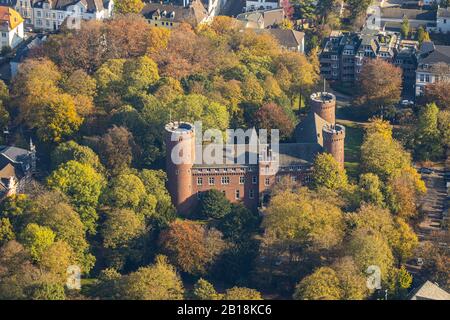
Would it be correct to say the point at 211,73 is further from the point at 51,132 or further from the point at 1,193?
the point at 1,193

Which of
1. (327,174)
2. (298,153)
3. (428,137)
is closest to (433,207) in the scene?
(428,137)

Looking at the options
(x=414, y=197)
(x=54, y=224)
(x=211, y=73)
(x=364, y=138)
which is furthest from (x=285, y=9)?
(x=54, y=224)

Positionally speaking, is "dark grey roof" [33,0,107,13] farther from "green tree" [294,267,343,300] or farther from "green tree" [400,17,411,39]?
"green tree" [294,267,343,300]

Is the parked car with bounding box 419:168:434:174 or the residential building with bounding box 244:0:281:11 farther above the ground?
the residential building with bounding box 244:0:281:11

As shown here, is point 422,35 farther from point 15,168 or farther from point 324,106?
point 15,168

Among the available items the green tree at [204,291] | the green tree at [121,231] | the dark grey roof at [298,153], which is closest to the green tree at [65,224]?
the green tree at [121,231]

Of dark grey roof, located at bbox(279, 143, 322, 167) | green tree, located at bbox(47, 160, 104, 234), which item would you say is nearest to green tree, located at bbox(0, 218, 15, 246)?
green tree, located at bbox(47, 160, 104, 234)
